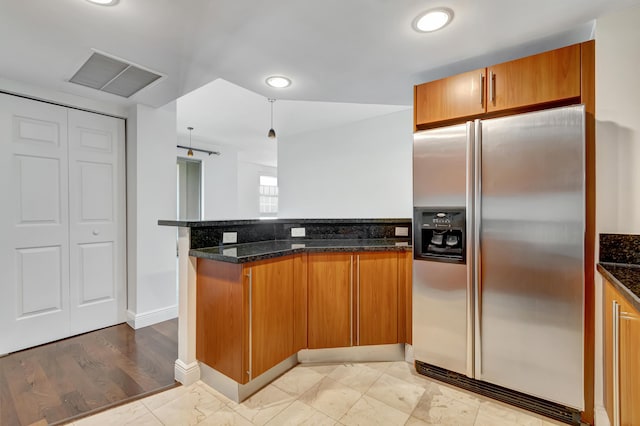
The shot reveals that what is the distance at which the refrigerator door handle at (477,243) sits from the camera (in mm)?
1779

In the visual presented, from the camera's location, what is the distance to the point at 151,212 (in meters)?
3.02

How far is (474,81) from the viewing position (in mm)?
1860

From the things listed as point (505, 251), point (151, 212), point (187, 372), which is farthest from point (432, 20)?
point (151, 212)

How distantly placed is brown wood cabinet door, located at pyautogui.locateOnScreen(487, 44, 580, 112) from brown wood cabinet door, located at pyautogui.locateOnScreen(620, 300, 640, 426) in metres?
1.14

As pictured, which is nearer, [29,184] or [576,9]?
[576,9]

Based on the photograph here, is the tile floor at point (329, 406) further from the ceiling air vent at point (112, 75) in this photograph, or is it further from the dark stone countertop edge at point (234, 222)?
the ceiling air vent at point (112, 75)

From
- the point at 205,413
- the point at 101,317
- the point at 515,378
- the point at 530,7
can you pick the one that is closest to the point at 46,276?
the point at 101,317

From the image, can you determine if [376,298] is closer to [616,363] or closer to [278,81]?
[616,363]

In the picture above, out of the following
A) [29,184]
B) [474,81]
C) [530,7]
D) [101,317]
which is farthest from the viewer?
[101,317]

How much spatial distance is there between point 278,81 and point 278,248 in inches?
52.4

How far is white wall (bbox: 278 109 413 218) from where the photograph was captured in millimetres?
4098

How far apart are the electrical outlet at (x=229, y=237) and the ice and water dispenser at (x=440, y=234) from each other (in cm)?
135

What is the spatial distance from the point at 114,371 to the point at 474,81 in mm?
3211

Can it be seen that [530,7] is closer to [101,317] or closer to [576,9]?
[576,9]
